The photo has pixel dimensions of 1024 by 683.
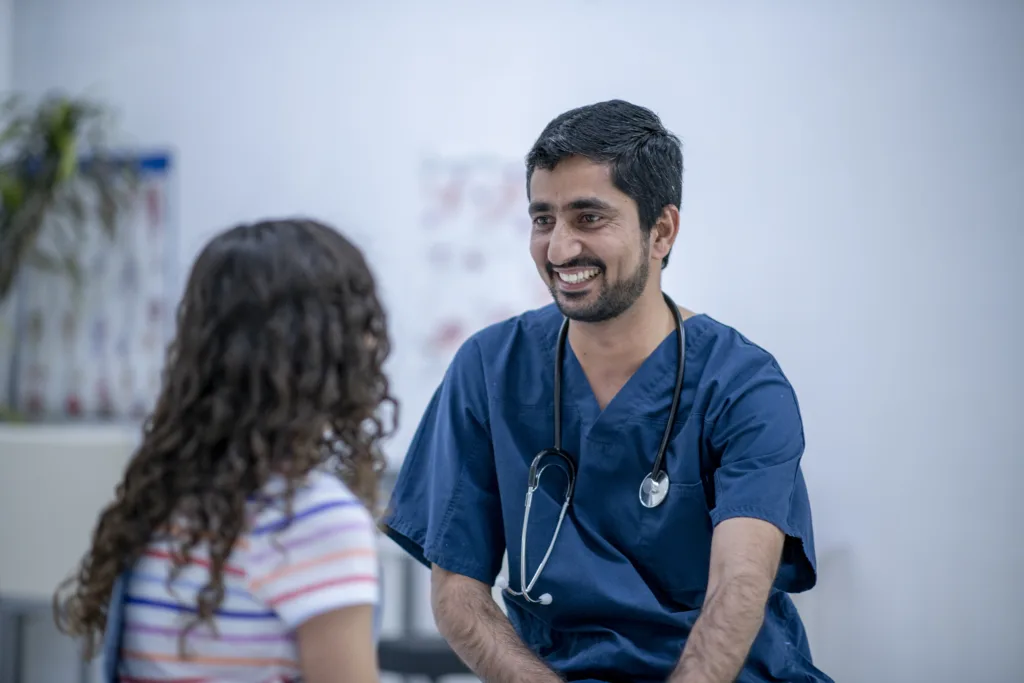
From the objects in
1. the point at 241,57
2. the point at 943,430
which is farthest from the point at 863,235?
the point at 241,57

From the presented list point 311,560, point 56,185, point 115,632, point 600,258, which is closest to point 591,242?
point 600,258

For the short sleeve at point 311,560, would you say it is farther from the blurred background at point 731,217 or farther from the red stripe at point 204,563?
the blurred background at point 731,217

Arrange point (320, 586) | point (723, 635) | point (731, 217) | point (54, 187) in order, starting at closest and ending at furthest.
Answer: point (320, 586) → point (723, 635) → point (731, 217) → point (54, 187)

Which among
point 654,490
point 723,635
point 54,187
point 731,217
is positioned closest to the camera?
point 723,635

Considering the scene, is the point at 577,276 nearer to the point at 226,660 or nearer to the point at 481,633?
the point at 481,633

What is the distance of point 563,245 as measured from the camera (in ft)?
4.27

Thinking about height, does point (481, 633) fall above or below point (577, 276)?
below

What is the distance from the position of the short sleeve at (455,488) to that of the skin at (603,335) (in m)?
0.04

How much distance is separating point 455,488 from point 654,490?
0.91 ft

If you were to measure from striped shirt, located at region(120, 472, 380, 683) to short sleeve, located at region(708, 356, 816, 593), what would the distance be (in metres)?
0.52

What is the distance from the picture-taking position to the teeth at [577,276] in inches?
51.7

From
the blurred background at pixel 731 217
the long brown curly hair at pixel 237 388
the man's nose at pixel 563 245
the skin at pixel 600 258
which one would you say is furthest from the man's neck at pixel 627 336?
the blurred background at pixel 731 217

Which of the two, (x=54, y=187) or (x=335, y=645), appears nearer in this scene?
(x=335, y=645)

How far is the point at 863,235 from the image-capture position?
7.15 ft
